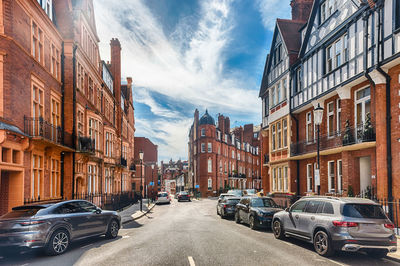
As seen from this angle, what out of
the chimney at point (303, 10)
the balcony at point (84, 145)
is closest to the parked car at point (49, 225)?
the balcony at point (84, 145)

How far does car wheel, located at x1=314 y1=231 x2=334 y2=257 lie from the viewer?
27.9ft

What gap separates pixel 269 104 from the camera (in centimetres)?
2739

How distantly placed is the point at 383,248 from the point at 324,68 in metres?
12.9

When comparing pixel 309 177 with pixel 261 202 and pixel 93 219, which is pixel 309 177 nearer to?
pixel 261 202

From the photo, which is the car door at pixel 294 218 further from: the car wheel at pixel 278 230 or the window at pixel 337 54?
the window at pixel 337 54

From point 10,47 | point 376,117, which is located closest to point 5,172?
point 10,47

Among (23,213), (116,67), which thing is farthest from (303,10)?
(23,213)

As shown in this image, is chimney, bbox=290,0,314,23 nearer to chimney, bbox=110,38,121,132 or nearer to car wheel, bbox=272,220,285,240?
car wheel, bbox=272,220,285,240

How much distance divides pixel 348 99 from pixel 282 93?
27.9ft

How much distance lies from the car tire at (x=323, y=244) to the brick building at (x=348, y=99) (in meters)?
4.61

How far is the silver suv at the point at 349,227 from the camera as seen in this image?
810cm

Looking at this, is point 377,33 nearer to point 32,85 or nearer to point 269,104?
point 269,104

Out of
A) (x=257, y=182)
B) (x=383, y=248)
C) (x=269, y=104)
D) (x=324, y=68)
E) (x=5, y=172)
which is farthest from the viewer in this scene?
(x=257, y=182)

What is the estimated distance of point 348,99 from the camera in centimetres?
1611
